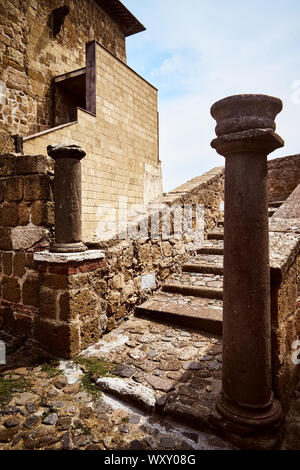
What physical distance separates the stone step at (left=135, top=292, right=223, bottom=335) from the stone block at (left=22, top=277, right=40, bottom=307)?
49.0 inches

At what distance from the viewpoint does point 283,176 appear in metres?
7.46

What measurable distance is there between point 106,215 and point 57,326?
4875mm

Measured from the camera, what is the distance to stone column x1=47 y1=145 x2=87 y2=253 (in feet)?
9.23

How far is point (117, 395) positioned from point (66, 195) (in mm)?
1900

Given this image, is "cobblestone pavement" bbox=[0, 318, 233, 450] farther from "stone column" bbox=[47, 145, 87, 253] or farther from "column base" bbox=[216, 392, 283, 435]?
"stone column" bbox=[47, 145, 87, 253]

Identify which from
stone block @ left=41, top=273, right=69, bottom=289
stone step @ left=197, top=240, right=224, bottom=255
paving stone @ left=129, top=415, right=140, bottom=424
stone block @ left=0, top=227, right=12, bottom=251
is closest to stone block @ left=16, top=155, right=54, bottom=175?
stone block @ left=0, top=227, right=12, bottom=251

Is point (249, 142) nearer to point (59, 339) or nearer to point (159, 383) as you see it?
point (159, 383)

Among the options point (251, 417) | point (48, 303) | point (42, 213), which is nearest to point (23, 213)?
point (42, 213)

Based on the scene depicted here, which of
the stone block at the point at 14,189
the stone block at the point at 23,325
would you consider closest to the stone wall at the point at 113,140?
the stone block at the point at 14,189

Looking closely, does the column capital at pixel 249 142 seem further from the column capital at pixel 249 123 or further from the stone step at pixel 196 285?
the stone step at pixel 196 285

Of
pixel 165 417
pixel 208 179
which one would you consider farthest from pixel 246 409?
pixel 208 179

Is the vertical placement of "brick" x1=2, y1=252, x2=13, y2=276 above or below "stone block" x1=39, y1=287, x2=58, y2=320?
above

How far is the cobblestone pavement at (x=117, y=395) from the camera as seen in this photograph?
176 cm
